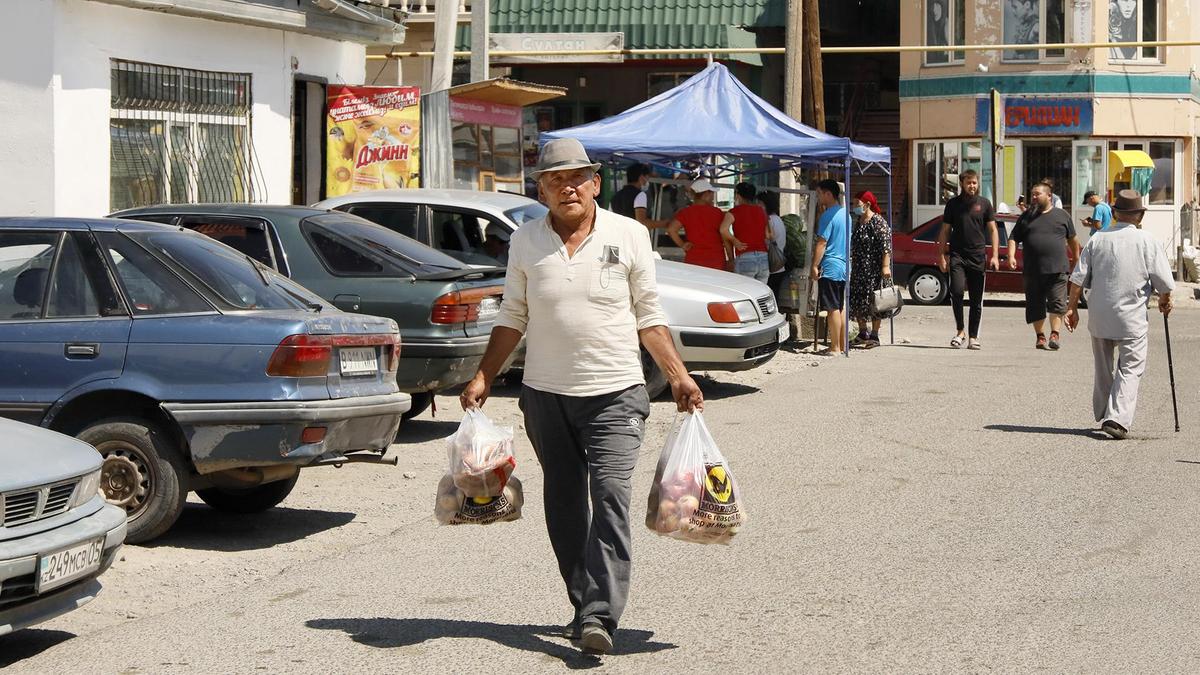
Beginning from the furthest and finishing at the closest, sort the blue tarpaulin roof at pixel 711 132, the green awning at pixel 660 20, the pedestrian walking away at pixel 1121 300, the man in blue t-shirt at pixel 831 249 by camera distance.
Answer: the green awning at pixel 660 20
the blue tarpaulin roof at pixel 711 132
the man in blue t-shirt at pixel 831 249
the pedestrian walking away at pixel 1121 300

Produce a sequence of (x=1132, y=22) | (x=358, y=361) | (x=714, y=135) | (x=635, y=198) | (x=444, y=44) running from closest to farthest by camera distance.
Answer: (x=358, y=361), (x=714, y=135), (x=635, y=198), (x=444, y=44), (x=1132, y=22)

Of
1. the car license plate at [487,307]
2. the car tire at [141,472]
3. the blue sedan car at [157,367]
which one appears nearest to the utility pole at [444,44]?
the car license plate at [487,307]

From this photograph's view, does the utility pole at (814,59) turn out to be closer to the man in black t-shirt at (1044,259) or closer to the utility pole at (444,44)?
the man in black t-shirt at (1044,259)

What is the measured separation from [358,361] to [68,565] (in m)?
2.66

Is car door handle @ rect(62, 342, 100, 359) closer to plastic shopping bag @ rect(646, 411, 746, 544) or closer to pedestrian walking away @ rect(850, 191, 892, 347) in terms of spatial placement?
plastic shopping bag @ rect(646, 411, 746, 544)

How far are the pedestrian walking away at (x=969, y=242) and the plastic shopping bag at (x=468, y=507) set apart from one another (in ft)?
41.7

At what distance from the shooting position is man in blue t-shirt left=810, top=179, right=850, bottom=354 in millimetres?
17453

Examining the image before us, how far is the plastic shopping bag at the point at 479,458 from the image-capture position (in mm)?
6219

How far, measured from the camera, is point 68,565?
19.4 ft

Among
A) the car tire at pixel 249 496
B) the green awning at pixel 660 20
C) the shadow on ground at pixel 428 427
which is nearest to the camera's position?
the car tire at pixel 249 496

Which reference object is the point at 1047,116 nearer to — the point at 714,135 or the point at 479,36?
the point at 479,36

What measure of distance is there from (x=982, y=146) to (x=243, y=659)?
3182 centimetres

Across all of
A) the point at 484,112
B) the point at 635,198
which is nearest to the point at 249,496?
the point at 635,198

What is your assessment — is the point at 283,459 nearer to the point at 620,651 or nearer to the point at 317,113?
the point at 620,651
